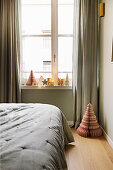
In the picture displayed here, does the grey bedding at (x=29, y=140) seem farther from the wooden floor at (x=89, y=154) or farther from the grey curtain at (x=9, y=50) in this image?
the grey curtain at (x=9, y=50)

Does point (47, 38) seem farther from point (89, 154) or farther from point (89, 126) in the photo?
point (89, 154)

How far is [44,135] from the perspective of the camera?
1.38 m

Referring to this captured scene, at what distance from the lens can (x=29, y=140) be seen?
1250mm

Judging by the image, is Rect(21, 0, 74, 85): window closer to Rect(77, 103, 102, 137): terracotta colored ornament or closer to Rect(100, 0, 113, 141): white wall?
Rect(100, 0, 113, 141): white wall

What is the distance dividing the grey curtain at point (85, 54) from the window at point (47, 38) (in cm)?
24

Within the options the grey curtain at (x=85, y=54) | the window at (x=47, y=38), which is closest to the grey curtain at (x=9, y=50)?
the window at (x=47, y=38)

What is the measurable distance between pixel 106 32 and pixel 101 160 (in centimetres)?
185

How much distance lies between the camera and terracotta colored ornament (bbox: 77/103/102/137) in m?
3.15

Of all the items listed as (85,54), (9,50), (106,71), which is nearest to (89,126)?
(106,71)

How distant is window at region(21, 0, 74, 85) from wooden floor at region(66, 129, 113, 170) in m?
1.27

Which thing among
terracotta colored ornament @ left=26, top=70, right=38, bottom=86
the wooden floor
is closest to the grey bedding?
the wooden floor

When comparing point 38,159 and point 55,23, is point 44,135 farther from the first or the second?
point 55,23

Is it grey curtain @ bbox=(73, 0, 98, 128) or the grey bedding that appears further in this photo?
grey curtain @ bbox=(73, 0, 98, 128)

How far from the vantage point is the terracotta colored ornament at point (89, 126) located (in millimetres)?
3146
